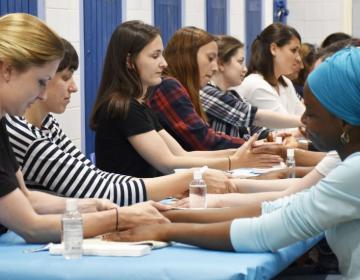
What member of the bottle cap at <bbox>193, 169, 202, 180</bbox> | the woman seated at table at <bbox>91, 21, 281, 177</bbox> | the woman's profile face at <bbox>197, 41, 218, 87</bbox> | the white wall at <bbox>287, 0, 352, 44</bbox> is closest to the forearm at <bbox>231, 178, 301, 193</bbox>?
the bottle cap at <bbox>193, 169, 202, 180</bbox>

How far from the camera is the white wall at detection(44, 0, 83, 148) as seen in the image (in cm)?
476

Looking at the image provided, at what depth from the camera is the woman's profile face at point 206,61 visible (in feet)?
17.3

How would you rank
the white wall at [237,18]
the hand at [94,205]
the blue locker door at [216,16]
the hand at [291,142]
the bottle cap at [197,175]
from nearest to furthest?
the hand at [94,205] < the bottle cap at [197,175] < the hand at [291,142] < the blue locker door at [216,16] < the white wall at [237,18]

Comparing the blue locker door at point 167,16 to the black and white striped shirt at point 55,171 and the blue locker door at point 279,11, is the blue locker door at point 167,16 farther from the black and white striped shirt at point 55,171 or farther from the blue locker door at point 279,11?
the blue locker door at point 279,11

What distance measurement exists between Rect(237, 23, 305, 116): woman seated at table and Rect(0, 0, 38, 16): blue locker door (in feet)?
7.56

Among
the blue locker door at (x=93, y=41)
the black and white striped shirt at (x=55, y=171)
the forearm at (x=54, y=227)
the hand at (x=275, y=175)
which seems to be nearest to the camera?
the forearm at (x=54, y=227)

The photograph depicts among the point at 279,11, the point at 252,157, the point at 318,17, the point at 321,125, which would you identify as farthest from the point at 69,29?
the point at 318,17

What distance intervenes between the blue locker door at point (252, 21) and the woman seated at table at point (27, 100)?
6368 mm

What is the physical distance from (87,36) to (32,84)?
103 inches

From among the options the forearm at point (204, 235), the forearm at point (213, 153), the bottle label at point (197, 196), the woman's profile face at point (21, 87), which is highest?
the woman's profile face at point (21, 87)

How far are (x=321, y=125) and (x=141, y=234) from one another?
24.8 inches

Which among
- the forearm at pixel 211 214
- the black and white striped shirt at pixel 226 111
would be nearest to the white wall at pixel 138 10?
the black and white striped shirt at pixel 226 111

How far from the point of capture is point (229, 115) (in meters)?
5.79

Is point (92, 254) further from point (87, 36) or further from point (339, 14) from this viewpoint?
point (339, 14)
